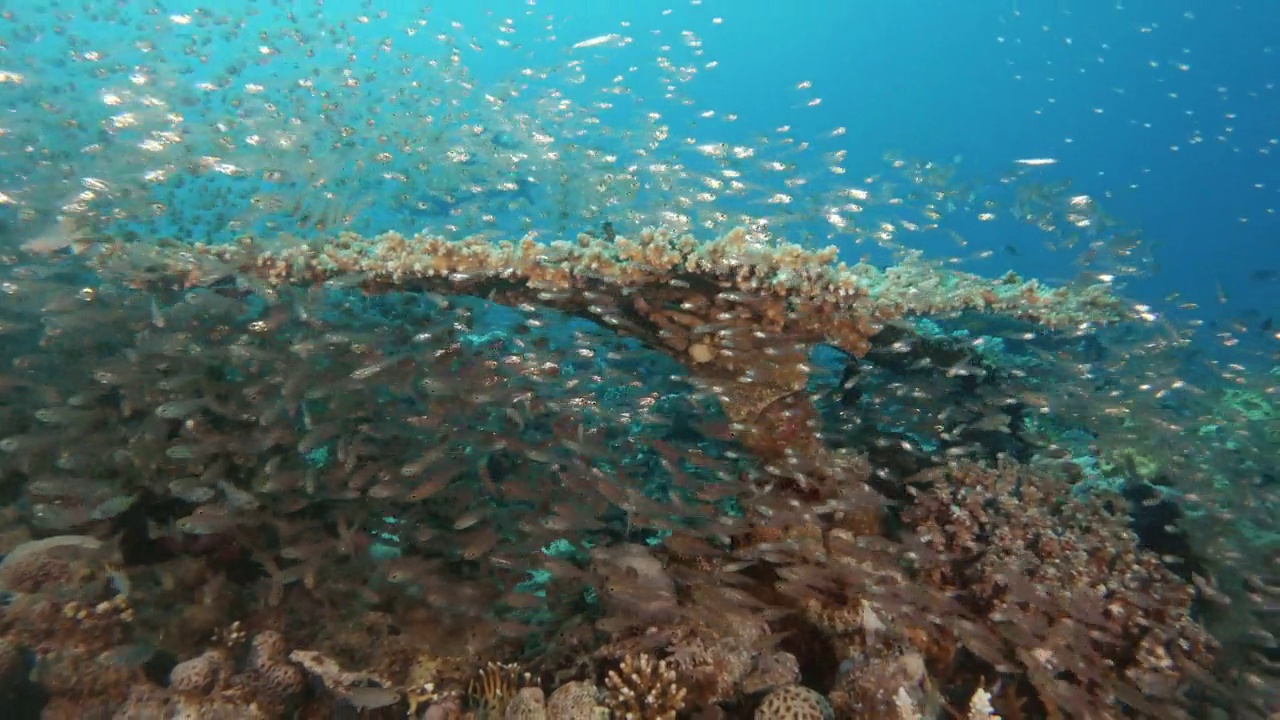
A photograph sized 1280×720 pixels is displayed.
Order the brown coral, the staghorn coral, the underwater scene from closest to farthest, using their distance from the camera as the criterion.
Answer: the brown coral
the staghorn coral
the underwater scene

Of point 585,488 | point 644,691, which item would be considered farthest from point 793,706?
point 585,488

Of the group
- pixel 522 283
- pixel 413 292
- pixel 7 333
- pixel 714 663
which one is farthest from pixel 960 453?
pixel 7 333

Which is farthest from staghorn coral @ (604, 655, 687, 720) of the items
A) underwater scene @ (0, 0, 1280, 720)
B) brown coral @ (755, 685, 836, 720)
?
brown coral @ (755, 685, 836, 720)

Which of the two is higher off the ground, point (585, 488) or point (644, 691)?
point (585, 488)

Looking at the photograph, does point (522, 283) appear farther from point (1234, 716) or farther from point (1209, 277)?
point (1209, 277)

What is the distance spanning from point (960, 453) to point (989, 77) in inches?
5299

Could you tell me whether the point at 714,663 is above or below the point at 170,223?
below

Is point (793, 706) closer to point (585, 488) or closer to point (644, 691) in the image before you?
point (644, 691)

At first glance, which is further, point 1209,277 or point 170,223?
point 1209,277

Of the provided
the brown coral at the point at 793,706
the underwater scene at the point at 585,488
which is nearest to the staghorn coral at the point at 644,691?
the underwater scene at the point at 585,488

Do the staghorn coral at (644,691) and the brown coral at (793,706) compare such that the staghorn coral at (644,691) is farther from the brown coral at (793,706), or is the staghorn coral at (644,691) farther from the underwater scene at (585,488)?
the brown coral at (793,706)

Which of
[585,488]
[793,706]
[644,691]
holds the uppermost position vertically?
[585,488]

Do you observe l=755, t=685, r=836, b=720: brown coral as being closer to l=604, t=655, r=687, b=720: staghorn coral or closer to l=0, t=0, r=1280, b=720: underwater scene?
l=0, t=0, r=1280, b=720: underwater scene

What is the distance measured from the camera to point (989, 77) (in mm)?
118125
